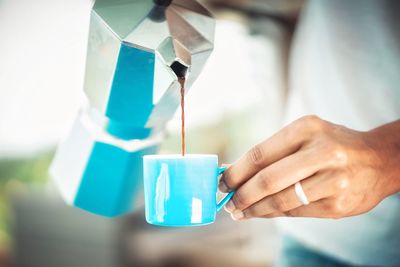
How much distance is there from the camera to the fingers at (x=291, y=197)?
489 mm

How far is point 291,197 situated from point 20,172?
9.42 ft

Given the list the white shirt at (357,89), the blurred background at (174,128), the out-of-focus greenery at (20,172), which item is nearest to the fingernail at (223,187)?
the white shirt at (357,89)

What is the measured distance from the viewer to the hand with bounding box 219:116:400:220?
48 cm

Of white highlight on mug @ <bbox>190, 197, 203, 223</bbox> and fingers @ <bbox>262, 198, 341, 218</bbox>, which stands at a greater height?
fingers @ <bbox>262, 198, 341, 218</bbox>

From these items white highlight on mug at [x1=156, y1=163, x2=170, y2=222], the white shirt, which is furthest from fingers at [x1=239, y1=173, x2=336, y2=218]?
the white shirt

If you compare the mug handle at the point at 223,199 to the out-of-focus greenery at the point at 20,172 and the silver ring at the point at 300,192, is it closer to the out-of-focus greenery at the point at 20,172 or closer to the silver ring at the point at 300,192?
the silver ring at the point at 300,192

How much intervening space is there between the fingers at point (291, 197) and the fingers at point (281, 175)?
11 millimetres

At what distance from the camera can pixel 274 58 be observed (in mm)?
1693

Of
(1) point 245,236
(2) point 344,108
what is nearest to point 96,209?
(2) point 344,108

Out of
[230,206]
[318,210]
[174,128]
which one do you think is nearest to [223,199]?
[230,206]

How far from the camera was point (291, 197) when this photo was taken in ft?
1.68

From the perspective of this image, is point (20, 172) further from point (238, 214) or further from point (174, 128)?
point (238, 214)

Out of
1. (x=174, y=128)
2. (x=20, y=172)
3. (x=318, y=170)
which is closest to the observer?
(x=318, y=170)

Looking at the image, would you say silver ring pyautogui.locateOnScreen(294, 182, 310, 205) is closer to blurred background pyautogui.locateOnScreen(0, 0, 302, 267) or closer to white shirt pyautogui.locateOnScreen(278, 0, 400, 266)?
white shirt pyautogui.locateOnScreen(278, 0, 400, 266)
